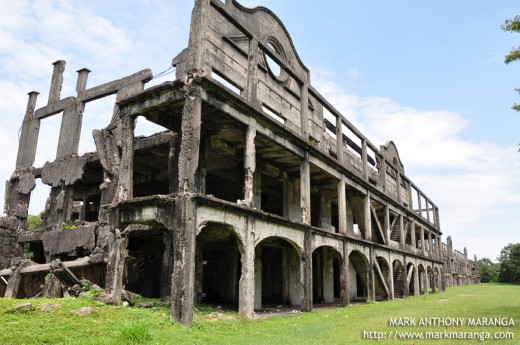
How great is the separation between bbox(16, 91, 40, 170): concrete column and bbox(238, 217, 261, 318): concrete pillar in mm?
18084

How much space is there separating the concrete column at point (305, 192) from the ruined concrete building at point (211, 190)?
0.05 metres

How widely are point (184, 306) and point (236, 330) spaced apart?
135cm

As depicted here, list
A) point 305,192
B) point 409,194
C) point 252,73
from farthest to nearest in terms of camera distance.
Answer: point 409,194
point 305,192
point 252,73

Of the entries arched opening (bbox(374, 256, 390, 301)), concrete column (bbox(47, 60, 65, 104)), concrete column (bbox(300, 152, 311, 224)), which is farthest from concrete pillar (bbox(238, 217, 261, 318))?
concrete column (bbox(47, 60, 65, 104))

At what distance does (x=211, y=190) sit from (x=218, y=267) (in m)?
4.00

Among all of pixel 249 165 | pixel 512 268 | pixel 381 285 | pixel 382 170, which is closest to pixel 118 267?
pixel 249 165

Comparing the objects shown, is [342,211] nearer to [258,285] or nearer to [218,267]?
[258,285]

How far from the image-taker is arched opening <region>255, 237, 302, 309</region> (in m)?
16.8

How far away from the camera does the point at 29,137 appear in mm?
25547

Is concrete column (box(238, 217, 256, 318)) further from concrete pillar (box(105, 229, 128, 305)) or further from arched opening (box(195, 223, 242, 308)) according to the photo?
concrete pillar (box(105, 229, 128, 305))

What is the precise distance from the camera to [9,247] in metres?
21.9

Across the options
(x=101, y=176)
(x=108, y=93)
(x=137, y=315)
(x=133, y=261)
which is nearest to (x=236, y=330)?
(x=137, y=315)

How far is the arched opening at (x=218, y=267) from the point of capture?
48.1 ft

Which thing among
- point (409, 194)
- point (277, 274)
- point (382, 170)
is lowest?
point (277, 274)
